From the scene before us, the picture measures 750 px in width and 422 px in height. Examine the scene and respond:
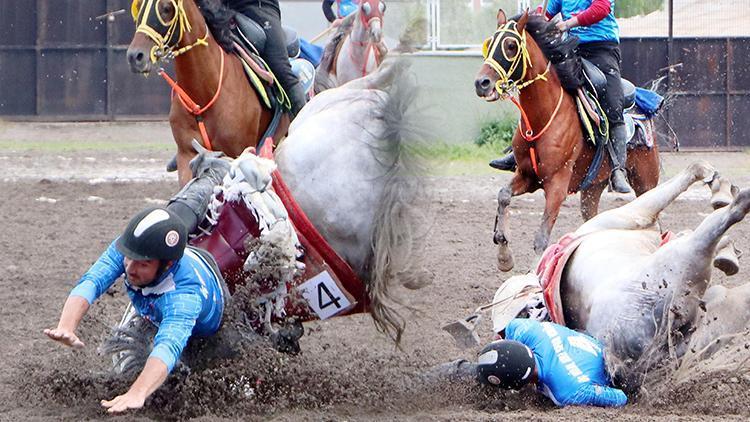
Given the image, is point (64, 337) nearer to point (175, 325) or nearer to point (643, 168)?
point (175, 325)

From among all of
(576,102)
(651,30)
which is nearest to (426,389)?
(576,102)

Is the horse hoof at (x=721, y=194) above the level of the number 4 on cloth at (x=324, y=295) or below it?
above

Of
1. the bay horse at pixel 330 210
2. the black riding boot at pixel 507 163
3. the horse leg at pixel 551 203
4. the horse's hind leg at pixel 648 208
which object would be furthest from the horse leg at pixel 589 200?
the bay horse at pixel 330 210

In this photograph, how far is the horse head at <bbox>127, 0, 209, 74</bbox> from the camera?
25.5 ft

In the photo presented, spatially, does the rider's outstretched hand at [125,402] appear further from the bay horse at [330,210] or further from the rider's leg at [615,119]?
the rider's leg at [615,119]

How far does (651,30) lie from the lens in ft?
59.4

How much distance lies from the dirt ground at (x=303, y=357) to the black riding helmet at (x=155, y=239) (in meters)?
0.59

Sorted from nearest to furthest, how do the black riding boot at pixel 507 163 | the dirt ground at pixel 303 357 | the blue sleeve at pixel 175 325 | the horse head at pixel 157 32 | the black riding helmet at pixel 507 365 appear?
the blue sleeve at pixel 175 325 < the dirt ground at pixel 303 357 < the black riding helmet at pixel 507 365 < the horse head at pixel 157 32 < the black riding boot at pixel 507 163

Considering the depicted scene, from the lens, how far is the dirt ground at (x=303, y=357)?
15.2 feet

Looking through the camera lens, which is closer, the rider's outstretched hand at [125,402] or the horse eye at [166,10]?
the rider's outstretched hand at [125,402]

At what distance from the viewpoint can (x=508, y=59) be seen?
29.2ft

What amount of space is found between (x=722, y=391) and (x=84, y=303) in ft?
8.76

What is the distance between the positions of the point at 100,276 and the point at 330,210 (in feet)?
3.02

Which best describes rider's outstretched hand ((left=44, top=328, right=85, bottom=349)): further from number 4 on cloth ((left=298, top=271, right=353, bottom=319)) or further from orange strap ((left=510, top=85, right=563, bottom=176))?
orange strap ((left=510, top=85, right=563, bottom=176))
